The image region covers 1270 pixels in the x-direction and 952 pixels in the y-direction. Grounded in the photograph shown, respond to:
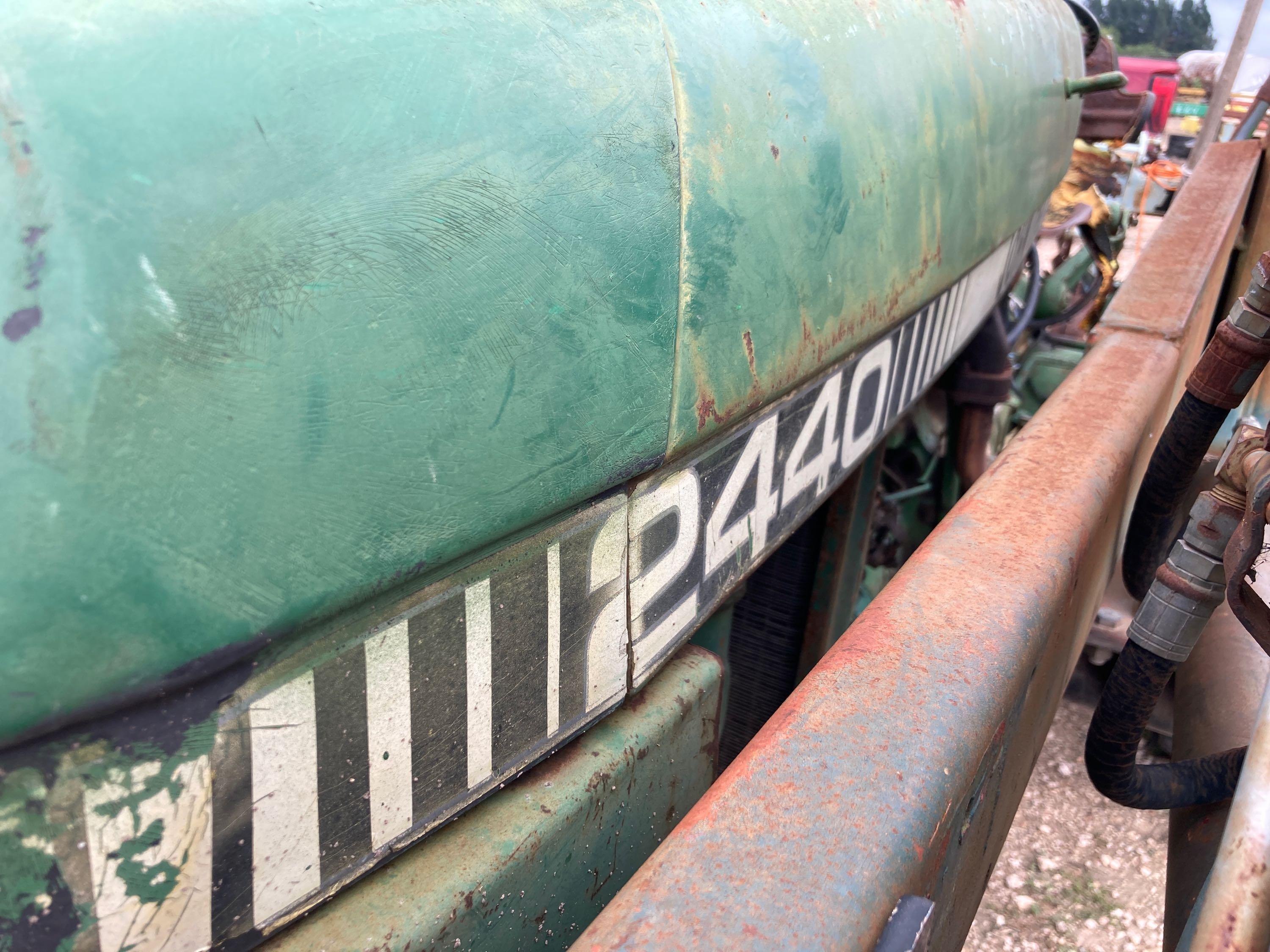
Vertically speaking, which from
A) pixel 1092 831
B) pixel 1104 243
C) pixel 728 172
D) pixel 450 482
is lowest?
pixel 1092 831

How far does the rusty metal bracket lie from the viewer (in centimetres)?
84

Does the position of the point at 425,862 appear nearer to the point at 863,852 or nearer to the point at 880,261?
the point at 863,852

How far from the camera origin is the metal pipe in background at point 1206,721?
1.10 m

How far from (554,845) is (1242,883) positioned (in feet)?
1.50

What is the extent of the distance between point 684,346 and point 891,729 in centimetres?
33

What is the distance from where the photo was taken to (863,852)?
589 mm

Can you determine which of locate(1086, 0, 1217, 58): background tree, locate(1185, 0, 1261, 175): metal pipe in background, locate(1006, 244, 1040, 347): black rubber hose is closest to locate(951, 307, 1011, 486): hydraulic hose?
locate(1006, 244, 1040, 347): black rubber hose

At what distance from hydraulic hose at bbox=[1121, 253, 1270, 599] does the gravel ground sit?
24.0 inches

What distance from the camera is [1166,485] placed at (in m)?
1.39

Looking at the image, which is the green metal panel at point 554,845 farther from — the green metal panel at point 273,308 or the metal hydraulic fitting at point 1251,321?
the metal hydraulic fitting at point 1251,321

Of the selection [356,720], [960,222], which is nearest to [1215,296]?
[960,222]

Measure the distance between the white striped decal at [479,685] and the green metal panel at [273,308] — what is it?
0.05m

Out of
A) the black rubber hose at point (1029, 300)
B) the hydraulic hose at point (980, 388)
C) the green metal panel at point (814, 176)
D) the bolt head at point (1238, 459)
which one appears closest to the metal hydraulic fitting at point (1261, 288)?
the bolt head at point (1238, 459)

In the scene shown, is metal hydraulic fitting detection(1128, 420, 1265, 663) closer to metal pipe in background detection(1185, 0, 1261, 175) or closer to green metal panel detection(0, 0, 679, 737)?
green metal panel detection(0, 0, 679, 737)
